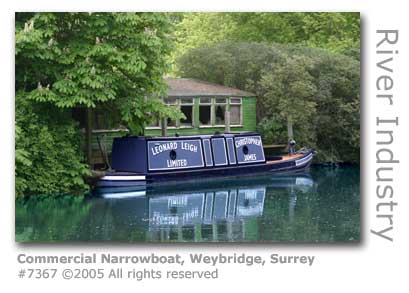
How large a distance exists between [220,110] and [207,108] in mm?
467

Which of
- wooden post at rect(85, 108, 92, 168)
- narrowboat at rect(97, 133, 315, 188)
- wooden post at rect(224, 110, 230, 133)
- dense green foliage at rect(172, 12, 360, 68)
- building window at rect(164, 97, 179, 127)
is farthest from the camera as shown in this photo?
dense green foliage at rect(172, 12, 360, 68)

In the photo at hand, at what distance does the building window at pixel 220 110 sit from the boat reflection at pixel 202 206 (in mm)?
1787

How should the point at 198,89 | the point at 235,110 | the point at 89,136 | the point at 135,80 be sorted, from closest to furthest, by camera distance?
the point at 135,80, the point at 89,136, the point at 198,89, the point at 235,110

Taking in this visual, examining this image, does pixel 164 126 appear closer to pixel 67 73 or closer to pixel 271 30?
pixel 67 73

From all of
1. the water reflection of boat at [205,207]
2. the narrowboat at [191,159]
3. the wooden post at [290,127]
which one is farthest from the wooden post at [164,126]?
the wooden post at [290,127]

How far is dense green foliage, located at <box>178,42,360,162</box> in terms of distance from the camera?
16.2m

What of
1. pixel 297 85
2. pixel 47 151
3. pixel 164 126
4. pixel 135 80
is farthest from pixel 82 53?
pixel 297 85

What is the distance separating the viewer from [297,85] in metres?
16.3

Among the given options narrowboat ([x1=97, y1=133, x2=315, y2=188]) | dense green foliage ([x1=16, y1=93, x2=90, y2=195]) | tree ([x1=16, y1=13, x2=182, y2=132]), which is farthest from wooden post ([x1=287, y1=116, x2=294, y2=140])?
dense green foliage ([x1=16, y1=93, x2=90, y2=195])

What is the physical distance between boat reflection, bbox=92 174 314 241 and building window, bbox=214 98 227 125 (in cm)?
179

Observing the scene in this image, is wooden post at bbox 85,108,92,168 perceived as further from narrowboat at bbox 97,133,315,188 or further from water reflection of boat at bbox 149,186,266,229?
water reflection of boat at bbox 149,186,266,229

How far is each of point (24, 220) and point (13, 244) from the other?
252 centimetres

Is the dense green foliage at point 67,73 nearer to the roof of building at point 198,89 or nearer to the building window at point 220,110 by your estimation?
the roof of building at point 198,89
